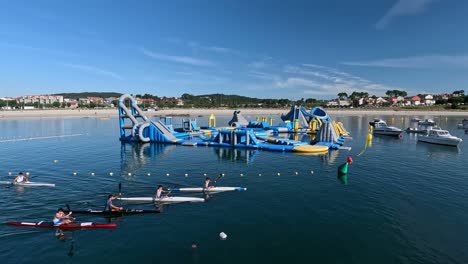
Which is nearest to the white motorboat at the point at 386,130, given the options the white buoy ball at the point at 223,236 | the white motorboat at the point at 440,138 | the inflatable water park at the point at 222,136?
the white motorboat at the point at 440,138

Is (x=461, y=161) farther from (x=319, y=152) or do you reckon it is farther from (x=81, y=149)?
(x=81, y=149)

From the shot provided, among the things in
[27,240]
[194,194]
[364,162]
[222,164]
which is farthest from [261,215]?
[364,162]

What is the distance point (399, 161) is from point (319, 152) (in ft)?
34.8

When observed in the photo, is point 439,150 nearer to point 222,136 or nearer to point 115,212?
point 222,136

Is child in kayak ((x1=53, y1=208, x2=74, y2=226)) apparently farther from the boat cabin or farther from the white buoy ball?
the boat cabin

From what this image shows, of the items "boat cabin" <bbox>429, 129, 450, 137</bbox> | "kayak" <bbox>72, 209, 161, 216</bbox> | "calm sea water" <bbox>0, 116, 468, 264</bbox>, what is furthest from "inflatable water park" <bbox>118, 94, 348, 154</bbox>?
"kayak" <bbox>72, 209, 161, 216</bbox>

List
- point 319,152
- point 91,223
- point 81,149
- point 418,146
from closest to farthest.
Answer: point 91,223
point 319,152
point 81,149
point 418,146

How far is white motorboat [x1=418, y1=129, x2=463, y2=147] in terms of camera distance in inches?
2117

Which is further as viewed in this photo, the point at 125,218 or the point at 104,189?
the point at 104,189

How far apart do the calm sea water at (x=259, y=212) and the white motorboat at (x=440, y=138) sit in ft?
50.1

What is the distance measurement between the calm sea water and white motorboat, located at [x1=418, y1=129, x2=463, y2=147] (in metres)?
15.3

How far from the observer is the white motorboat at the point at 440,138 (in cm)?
5376

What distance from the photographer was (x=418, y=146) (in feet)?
181

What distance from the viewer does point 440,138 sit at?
55438 millimetres
